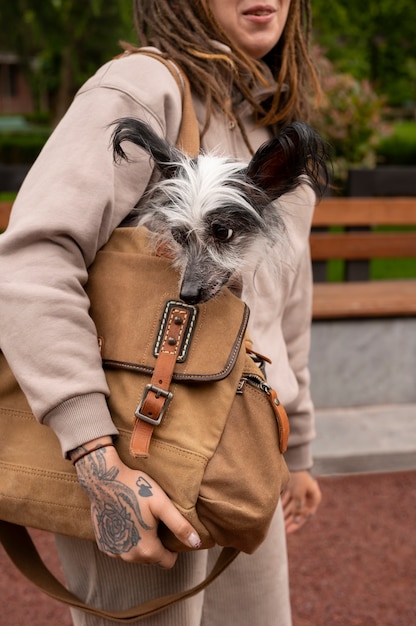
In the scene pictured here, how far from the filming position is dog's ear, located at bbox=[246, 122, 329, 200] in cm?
143

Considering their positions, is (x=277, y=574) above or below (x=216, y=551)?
below

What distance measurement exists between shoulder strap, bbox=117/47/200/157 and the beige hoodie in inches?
0.8

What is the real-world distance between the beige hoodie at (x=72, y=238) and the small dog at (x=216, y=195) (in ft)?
0.24

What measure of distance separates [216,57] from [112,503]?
3.36ft

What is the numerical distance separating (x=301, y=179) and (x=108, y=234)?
1.32 ft

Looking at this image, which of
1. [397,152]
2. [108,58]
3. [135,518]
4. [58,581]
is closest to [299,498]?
[58,581]

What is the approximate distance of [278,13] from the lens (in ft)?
6.42

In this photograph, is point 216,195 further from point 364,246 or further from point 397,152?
point 397,152

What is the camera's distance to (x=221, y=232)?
150 cm

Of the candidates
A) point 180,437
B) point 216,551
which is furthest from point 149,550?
point 216,551

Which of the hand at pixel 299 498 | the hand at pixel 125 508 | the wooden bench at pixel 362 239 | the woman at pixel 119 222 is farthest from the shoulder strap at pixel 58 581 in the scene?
the wooden bench at pixel 362 239

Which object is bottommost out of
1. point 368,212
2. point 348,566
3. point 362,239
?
point 348,566

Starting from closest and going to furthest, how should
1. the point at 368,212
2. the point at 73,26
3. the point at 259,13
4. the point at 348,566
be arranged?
1. the point at 259,13
2. the point at 348,566
3. the point at 368,212
4. the point at 73,26

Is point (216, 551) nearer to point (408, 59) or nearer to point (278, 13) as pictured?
point (278, 13)
